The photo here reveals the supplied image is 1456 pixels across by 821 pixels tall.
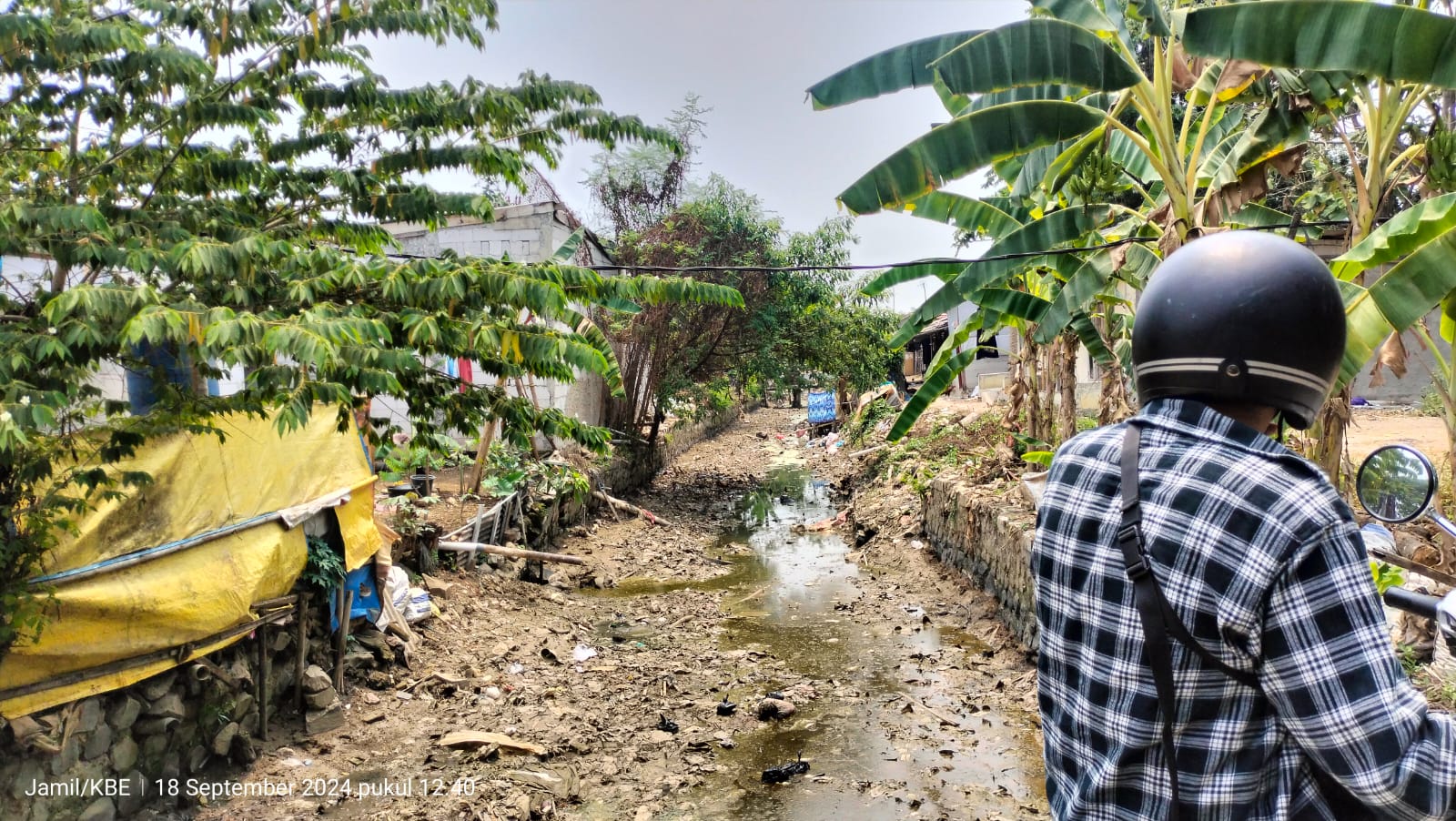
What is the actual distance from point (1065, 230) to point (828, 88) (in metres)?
1.94

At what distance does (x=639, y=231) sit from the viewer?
16.4 m

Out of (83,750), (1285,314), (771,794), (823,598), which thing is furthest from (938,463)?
(1285,314)

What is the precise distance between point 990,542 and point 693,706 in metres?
4.05

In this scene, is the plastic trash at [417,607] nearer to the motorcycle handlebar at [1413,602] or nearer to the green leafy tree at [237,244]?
the green leafy tree at [237,244]

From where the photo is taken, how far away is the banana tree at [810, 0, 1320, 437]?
14.2ft

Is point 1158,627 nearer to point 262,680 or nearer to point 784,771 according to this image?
point 784,771

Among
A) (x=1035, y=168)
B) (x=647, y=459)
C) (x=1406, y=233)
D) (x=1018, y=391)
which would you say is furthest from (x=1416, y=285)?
(x=647, y=459)

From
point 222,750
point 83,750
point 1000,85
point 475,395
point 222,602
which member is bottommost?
point 222,750

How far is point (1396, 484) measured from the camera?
1.90 metres

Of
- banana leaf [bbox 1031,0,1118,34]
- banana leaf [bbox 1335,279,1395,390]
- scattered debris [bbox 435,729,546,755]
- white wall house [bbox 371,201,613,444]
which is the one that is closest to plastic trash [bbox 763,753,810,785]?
scattered debris [bbox 435,729,546,755]

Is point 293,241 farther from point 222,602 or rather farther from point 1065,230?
point 1065,230

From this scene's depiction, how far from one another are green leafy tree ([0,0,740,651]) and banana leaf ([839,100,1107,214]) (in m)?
1.65

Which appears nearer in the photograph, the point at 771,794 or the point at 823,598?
the point at 771,794

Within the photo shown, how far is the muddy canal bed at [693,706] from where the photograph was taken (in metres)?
5.10
